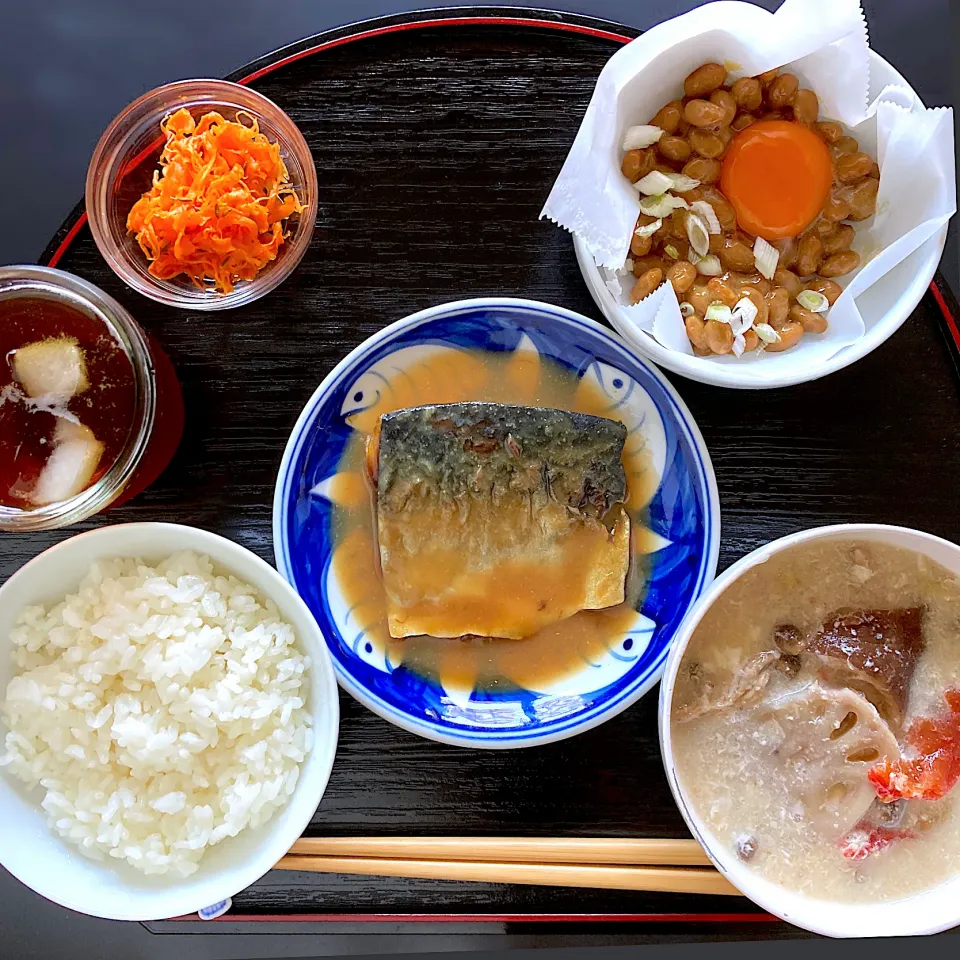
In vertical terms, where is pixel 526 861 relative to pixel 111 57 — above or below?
below

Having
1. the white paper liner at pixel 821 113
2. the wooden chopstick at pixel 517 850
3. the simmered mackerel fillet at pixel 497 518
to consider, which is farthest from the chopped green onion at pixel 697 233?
the wooden chopstick at pixel 517 850

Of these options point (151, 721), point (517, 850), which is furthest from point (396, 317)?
point (517, 850)

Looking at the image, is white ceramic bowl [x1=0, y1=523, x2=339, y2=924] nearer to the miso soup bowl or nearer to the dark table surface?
the dark table surface

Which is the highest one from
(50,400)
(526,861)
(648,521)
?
(50,400)

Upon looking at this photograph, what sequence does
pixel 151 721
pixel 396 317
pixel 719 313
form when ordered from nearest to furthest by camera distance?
1. pixel 151 721
2. pixel 719 313
3. pixel 396 317

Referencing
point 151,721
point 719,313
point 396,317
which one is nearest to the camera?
point 151,721

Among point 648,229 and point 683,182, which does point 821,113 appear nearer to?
point 683,182

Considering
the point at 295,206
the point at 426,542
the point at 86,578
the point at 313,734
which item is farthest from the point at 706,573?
the point at 86,578

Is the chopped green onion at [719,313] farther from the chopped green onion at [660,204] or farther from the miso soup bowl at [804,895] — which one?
the miso soup bowl at [804,895]
